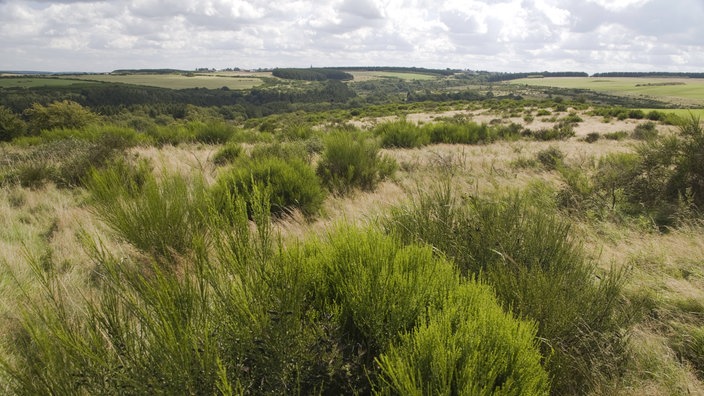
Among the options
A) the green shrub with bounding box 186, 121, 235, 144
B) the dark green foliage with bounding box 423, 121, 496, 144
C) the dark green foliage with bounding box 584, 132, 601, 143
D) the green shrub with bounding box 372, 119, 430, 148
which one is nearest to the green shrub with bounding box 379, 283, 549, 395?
the green shrub with bounding box 372, 119, 430, 148

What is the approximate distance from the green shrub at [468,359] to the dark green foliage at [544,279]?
24cm

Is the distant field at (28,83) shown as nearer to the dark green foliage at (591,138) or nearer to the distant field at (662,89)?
the dark green foliage at (591,138)

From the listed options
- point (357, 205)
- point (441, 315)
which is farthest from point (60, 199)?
point (441, 315)

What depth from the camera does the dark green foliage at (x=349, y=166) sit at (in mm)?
6859

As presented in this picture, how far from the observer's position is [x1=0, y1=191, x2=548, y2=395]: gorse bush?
1.37 m

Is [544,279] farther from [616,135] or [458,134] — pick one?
[616,135]

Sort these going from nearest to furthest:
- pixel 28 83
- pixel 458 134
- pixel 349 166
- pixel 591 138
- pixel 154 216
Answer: pixel 154 216, pixel 349 166, pixel 458 134, pixel 591 138, pixel 28 83

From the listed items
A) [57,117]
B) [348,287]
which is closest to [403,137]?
[348,287]

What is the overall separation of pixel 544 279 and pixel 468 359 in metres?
1.24

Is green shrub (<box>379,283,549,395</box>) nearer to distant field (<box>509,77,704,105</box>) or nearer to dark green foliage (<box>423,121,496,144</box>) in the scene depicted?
dark green foliage (<box>423,121,496,144</box>)

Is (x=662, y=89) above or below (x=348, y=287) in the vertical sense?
above

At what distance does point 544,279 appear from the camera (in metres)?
2.31

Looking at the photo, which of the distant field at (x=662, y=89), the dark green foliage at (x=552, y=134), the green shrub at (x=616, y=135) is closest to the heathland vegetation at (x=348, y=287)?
the dark green foliage at (x=552, y=134)

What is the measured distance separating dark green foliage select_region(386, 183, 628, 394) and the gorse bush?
359mm
